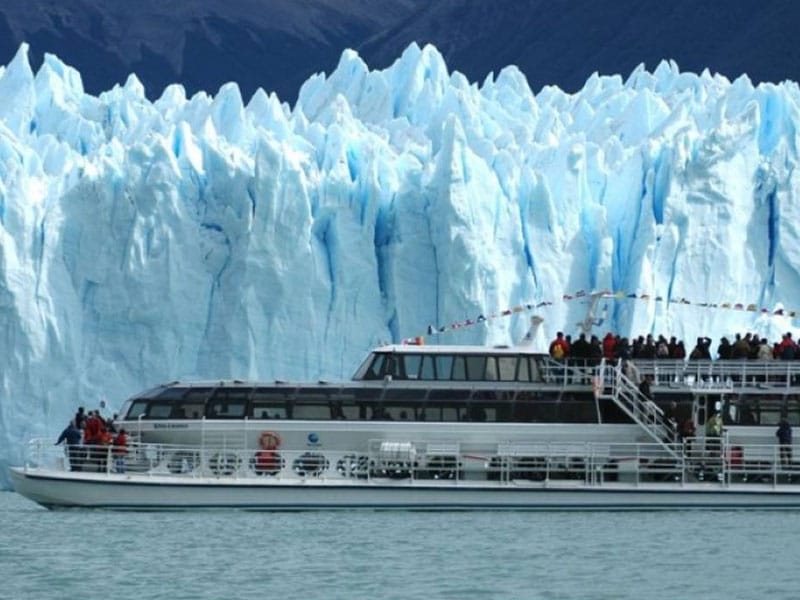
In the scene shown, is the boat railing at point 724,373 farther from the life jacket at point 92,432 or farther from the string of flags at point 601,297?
the life jacket at point 92,432

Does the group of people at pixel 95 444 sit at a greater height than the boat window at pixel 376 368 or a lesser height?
lesser

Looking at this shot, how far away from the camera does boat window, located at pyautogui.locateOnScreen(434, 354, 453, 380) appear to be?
111 ft

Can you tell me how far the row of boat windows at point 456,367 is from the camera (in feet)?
111

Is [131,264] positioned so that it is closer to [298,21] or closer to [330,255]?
[330,255]

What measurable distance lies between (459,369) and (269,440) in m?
2.92

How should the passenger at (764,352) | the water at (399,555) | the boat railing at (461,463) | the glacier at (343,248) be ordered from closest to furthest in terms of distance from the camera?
the water at (399,555)
the boat railing at (461,463)
the passenger at (764,352)
the glacier at (343,248)

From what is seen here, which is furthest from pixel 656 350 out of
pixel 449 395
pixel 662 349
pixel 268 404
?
pixel 268 404

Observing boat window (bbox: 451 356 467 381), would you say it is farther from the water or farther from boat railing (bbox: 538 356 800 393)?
the water

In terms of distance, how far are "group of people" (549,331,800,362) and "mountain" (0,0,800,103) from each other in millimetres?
51492

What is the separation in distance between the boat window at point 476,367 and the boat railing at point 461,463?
3.84 feet

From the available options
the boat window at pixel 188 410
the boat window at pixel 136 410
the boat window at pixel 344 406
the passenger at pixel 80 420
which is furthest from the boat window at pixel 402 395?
the passenger at pixel 80 420

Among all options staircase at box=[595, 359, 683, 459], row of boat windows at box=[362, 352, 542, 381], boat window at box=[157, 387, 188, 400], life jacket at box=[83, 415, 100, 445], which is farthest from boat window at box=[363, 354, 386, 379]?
life jacket at box=[83, 415, 100, 445]

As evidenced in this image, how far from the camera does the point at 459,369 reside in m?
33.8

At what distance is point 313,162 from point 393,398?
11.0m
